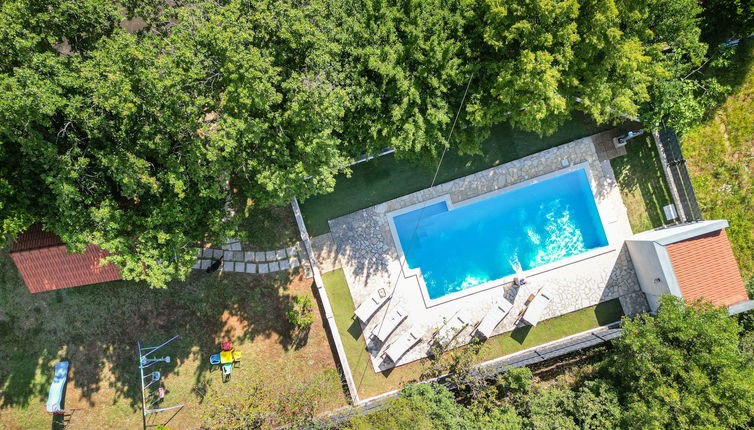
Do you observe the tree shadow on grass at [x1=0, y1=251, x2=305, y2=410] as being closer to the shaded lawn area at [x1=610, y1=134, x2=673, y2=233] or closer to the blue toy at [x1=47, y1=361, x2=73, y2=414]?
the blue toy at [x1=47, y1=361, x2=73, y2=414]

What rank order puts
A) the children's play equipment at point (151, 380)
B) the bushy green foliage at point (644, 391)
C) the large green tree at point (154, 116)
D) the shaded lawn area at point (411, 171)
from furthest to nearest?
1. the shaded lawn area at point (411, 171)
2. the children's play equipment at point (151, 380)
3. the bushy green foliage at point (644, 391)
4. the large green tree at point (154, 116)

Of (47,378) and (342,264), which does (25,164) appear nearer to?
(47,378)

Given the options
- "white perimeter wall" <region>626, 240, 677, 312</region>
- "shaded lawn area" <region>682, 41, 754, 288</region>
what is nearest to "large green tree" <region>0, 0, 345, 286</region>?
"white perimeter wall" <region>626, 240, 677, 312</region>

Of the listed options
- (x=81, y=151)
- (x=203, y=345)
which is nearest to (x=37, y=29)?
(x=81, y=151)

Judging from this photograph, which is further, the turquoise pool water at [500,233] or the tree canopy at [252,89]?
the turquoise pool water at [500,233]

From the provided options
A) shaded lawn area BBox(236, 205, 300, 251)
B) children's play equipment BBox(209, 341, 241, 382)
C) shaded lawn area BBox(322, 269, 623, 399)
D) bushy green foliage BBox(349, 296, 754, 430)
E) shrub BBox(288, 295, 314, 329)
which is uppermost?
shaded lawn area BBox(236, 205, 300, 251)

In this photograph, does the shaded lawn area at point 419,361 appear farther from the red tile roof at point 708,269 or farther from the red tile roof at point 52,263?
the red tile roof at point 52,263

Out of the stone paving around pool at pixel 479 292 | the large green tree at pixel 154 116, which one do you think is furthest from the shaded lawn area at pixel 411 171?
the large green tree at pixel 154 116
